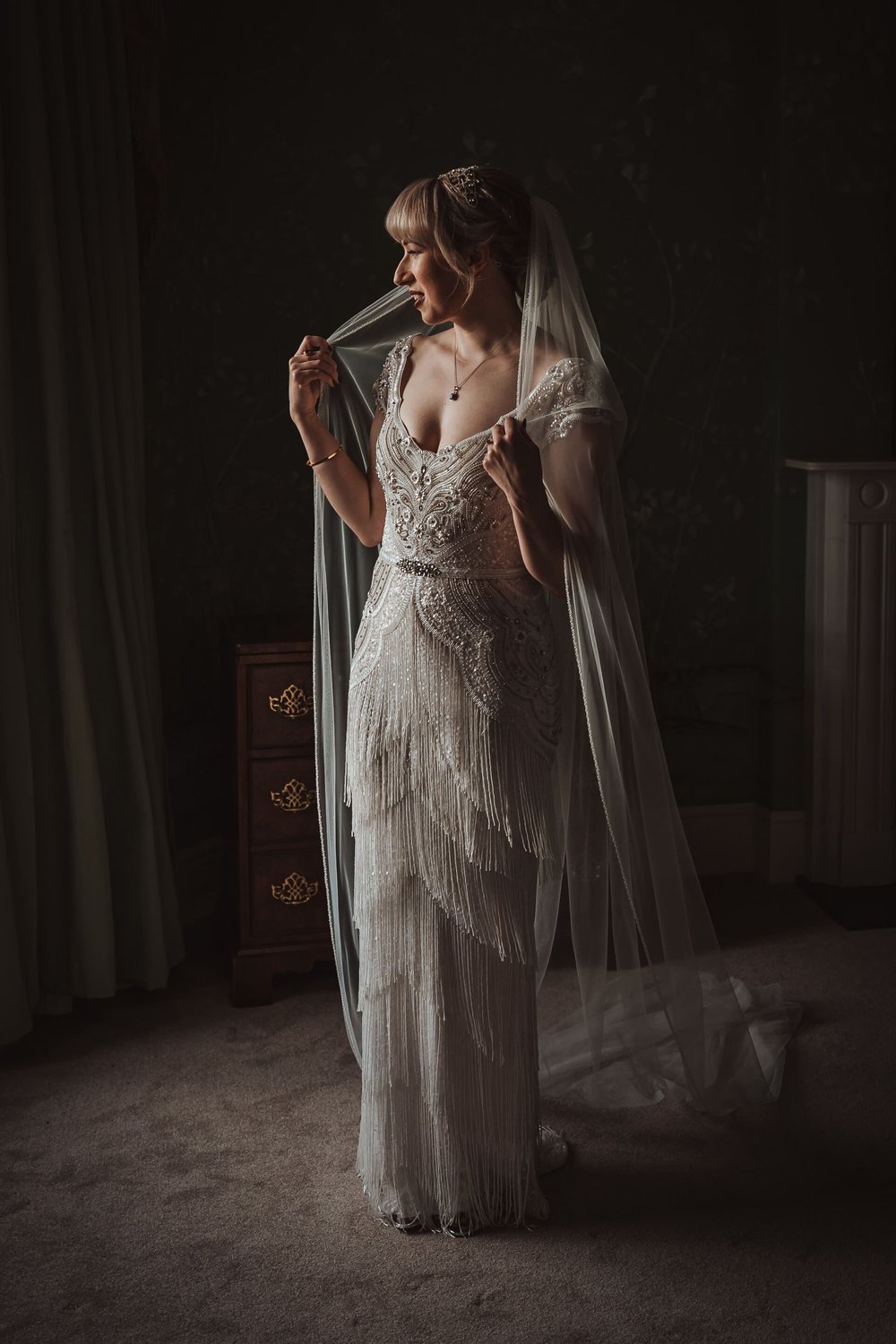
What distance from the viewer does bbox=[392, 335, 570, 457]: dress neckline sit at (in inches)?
85.5

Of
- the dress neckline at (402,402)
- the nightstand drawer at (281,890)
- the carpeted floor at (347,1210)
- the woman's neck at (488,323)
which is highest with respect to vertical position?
the woman's neck at (488,323)

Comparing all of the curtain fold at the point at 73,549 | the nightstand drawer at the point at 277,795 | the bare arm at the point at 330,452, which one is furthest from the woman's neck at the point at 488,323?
the nightstand drawer at the point at 277,795

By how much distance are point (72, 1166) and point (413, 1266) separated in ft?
2.30

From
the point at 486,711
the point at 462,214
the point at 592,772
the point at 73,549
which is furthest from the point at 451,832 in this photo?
the point at 73,549

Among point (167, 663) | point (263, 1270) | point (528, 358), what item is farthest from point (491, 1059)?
point (167, 663)

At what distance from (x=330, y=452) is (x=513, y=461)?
0.52 m

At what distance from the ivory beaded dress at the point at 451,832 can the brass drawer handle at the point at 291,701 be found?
83 cm

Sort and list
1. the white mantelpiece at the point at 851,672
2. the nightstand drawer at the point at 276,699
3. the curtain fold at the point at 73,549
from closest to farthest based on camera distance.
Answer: the curtain fold at the point at 73,549, the nightstand drawer at the point at 276,699, the white mantelpiece at the point at 851,672

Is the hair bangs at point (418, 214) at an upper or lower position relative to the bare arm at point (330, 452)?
upper

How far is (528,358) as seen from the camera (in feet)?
7.15

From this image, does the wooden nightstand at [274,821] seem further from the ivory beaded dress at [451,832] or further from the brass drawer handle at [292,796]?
the ivory beaded dress at [451,832]

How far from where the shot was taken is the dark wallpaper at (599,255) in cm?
352

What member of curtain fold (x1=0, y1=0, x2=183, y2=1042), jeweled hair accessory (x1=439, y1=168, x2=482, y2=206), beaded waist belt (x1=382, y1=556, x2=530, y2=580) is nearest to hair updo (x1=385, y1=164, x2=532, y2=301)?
jeweled hair accessory (x1=439, y1=168, x2=482, y2=206)

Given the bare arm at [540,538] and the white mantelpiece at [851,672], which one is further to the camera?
the white mantelpiece at [851,672]
